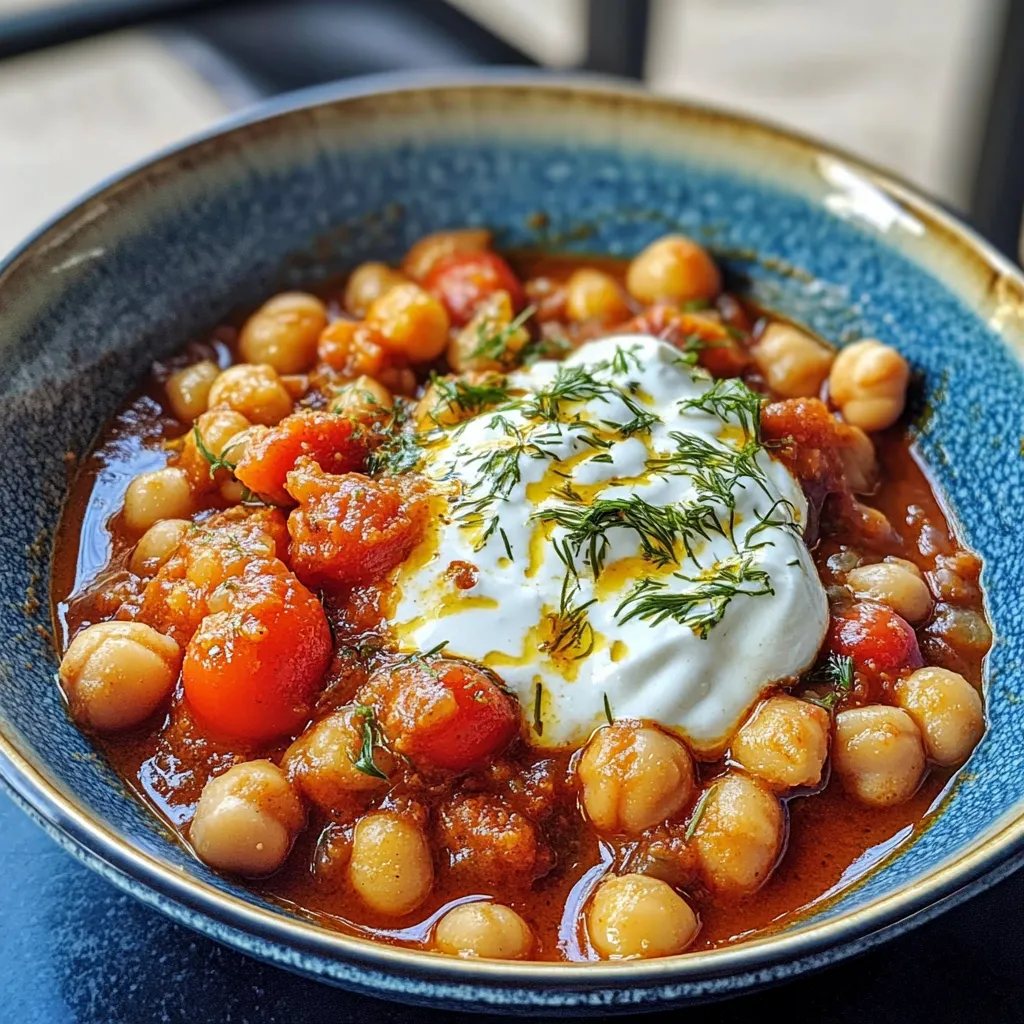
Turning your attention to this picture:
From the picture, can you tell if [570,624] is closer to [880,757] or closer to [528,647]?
[528,647]

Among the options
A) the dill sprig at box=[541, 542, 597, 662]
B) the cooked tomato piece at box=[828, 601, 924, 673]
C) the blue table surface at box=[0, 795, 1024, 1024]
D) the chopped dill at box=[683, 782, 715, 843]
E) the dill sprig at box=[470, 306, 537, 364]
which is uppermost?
the dill sprig at box=[470, 306, 537, 364]

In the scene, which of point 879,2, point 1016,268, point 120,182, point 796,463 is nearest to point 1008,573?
point 796,463

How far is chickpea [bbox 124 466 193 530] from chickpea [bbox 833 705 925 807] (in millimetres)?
1276

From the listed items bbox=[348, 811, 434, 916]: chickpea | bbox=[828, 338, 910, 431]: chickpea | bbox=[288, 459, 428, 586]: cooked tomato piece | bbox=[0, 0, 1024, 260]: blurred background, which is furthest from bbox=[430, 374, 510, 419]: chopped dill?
bbox=[0, 0, 1024, 260]: blurred background

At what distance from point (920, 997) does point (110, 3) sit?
11.4ft

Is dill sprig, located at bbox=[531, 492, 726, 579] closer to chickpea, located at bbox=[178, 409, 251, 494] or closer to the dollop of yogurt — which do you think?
the dollop of yogurt

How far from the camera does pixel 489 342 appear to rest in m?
2.79

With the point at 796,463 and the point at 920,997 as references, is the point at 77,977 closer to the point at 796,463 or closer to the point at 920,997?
the point at 920,997

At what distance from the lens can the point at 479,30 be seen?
4.55 meters

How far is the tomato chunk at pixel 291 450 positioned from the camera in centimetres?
235

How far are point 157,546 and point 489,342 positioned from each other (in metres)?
0.85

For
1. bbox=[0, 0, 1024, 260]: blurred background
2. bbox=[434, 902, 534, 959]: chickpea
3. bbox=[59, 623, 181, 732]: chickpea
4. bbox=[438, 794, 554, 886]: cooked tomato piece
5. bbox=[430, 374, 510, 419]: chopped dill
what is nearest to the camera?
bbox=[434, 902, 534, 959]: chickpea

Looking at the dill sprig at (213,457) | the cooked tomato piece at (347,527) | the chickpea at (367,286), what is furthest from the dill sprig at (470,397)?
the chickpea at (367,286)

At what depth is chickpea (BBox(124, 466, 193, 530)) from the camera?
2.45m
